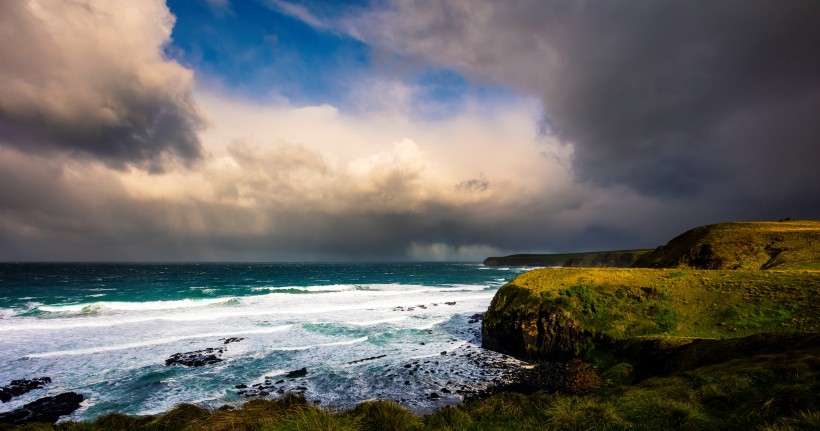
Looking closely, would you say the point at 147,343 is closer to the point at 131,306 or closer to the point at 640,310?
the point at 131,306

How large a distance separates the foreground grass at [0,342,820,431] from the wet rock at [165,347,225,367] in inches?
680

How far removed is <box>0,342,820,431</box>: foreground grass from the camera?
7.06m

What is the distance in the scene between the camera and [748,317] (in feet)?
58.5

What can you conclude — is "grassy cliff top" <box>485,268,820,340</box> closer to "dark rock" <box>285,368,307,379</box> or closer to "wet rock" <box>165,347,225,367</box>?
"dark rock" <box>285,368,307,379</box>

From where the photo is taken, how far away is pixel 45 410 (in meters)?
16.7

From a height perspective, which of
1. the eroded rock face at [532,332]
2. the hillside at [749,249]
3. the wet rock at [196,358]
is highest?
the hillside at [749,249]

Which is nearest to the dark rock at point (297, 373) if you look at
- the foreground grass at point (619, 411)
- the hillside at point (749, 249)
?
the foreground grass at point (619, 411)

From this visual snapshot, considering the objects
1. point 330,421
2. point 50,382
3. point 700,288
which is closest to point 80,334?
point 50,382

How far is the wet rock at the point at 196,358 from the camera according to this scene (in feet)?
78.8

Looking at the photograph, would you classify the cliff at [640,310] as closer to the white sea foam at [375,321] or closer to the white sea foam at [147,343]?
the white sea foam at [375,321]

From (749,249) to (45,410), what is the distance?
178 feet

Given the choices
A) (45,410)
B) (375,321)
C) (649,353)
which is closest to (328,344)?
(375,321)

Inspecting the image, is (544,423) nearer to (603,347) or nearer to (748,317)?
(603,347)

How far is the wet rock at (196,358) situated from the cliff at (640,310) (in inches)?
845
